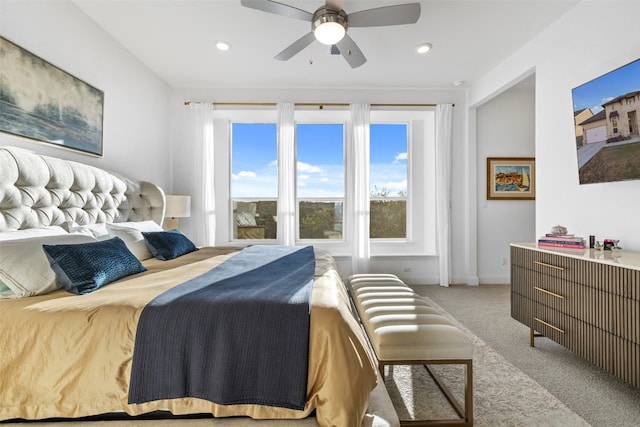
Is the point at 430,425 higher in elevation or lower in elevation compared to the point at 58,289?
lower

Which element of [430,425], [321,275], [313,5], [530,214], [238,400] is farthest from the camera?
[530,214]

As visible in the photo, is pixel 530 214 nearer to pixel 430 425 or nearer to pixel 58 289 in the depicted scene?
pixel 430 425

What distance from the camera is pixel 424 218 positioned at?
15.5 ft

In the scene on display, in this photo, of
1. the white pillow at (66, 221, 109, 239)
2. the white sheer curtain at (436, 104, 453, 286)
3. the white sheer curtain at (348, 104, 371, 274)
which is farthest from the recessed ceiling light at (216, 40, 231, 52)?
the white sheer curtain at (436, 104, 453, 286)

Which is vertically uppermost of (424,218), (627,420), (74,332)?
(424,218)

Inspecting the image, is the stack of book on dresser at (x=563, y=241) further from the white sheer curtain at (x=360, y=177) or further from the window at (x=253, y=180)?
the window at (x=253, y=180)

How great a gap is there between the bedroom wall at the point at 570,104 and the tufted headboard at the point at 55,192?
156 inches

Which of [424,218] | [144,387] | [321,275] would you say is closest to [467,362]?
[321,275]

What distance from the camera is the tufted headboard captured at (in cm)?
183

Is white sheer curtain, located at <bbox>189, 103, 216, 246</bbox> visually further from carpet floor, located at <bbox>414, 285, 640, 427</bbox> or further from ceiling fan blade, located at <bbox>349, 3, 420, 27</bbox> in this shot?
carpet floor, located at <bbox>414, 285, 640, 427</bbox>

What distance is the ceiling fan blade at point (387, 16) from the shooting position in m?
2.06

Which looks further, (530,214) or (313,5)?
(530,214)

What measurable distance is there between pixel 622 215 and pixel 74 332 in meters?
3.27

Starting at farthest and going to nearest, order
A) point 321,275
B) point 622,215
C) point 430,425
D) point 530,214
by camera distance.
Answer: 1. point 530,214
2. point 622,215
3. point 321,275
4. point 430,425
